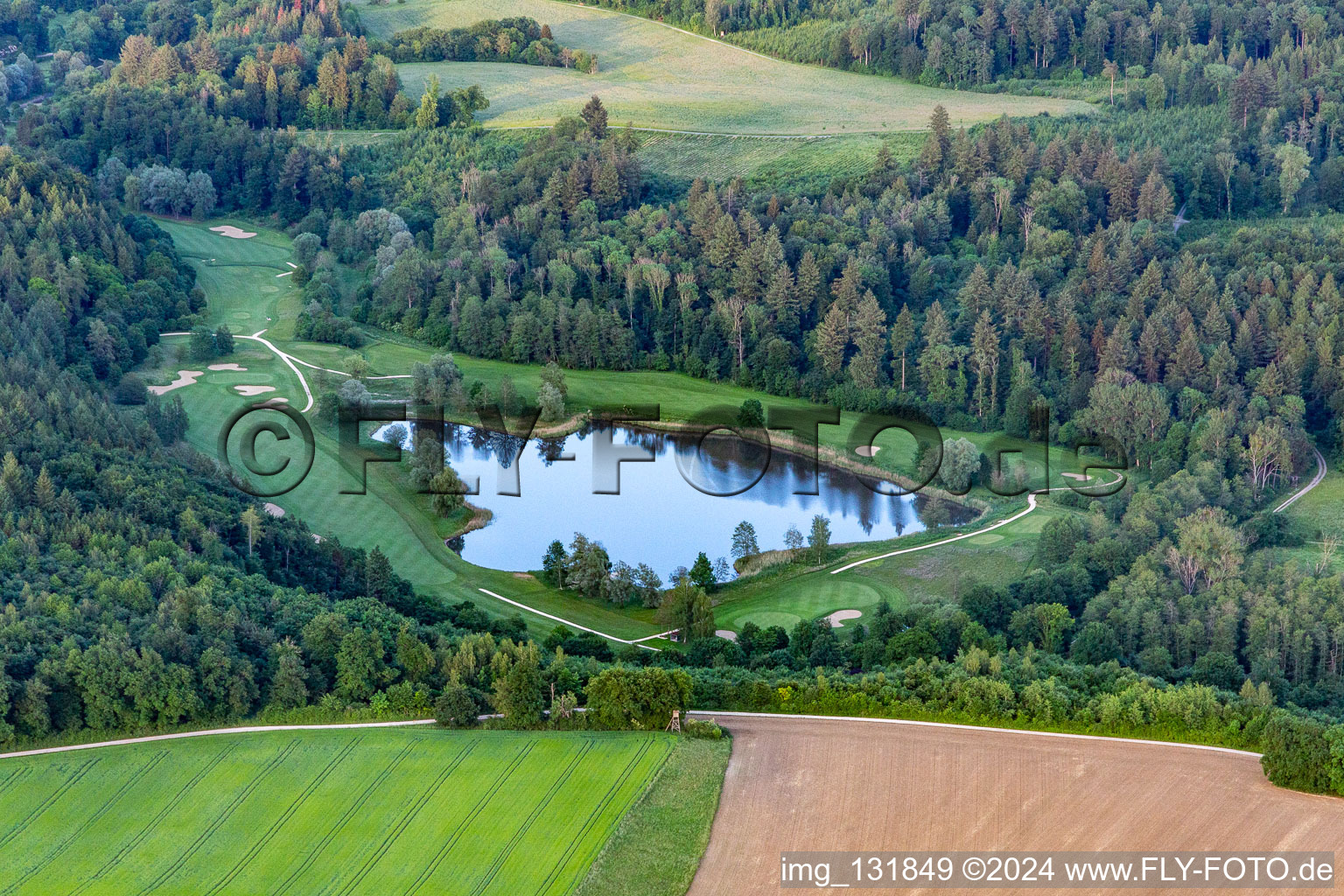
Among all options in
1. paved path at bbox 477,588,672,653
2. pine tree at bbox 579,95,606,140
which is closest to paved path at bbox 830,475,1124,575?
paved path at bbox 477,588,672,653

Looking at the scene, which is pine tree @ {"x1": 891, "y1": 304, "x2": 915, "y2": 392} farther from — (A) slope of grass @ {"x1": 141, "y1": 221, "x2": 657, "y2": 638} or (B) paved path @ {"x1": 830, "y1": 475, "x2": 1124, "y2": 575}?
(A) slope of grass @ {"x1": 141, "y1": 221, "x2": 657, "y2": 638}

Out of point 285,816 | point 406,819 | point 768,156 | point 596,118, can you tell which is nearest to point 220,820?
point 285,816

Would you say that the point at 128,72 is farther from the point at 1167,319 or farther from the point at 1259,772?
the point at 1259,772

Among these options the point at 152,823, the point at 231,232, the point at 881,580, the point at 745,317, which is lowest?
the point at 881,580

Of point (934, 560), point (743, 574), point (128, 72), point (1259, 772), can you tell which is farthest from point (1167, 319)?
point (128, 72)

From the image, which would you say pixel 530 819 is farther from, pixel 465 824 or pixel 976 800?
pixel 976 800
